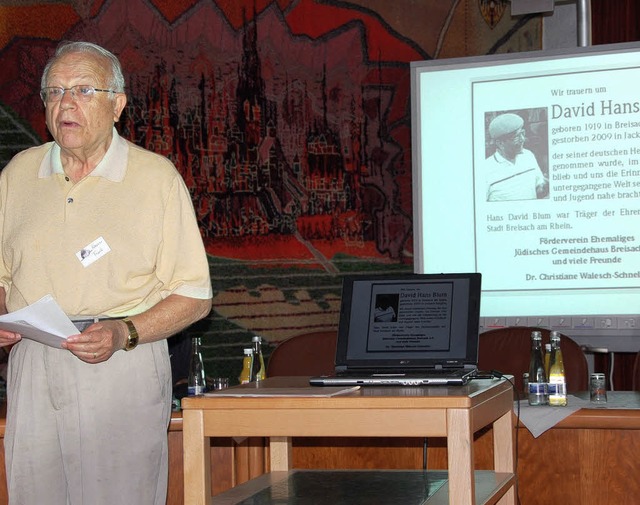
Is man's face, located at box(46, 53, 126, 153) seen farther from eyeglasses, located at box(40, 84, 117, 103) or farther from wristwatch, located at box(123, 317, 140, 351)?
wristwatch, located at box(123, 317, 140, 351)

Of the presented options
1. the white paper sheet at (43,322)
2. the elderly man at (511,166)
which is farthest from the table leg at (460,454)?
Result: the elderly man at (511,166)

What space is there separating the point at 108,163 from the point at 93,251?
0.21 metres

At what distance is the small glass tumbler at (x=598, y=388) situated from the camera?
2672mm

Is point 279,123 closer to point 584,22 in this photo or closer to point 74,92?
point 584,22

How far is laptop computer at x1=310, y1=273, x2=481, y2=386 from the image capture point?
78.0 inches

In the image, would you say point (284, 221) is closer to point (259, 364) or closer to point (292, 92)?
point (292, 92)

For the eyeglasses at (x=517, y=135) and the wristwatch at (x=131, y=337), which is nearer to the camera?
the wristwatch at (x=131, y=337)

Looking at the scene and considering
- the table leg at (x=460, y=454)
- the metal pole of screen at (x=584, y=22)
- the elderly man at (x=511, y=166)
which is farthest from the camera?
the metal pole of screen at (x=584, y=22)

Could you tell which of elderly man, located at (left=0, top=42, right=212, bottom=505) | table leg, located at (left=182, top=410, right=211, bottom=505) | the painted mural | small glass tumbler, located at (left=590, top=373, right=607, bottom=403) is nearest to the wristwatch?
elderly man, located at (left=0, top=42, right=212, bottom=505)

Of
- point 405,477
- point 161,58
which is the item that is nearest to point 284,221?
point 161,58

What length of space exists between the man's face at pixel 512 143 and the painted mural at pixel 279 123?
2.00ft

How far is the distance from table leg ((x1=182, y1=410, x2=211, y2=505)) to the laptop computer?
30 cm

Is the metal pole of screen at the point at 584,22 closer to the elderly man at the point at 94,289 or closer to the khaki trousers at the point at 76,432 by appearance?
the elderly man at the point at 94,289

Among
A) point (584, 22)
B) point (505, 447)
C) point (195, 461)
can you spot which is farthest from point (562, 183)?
point (195, 461)
